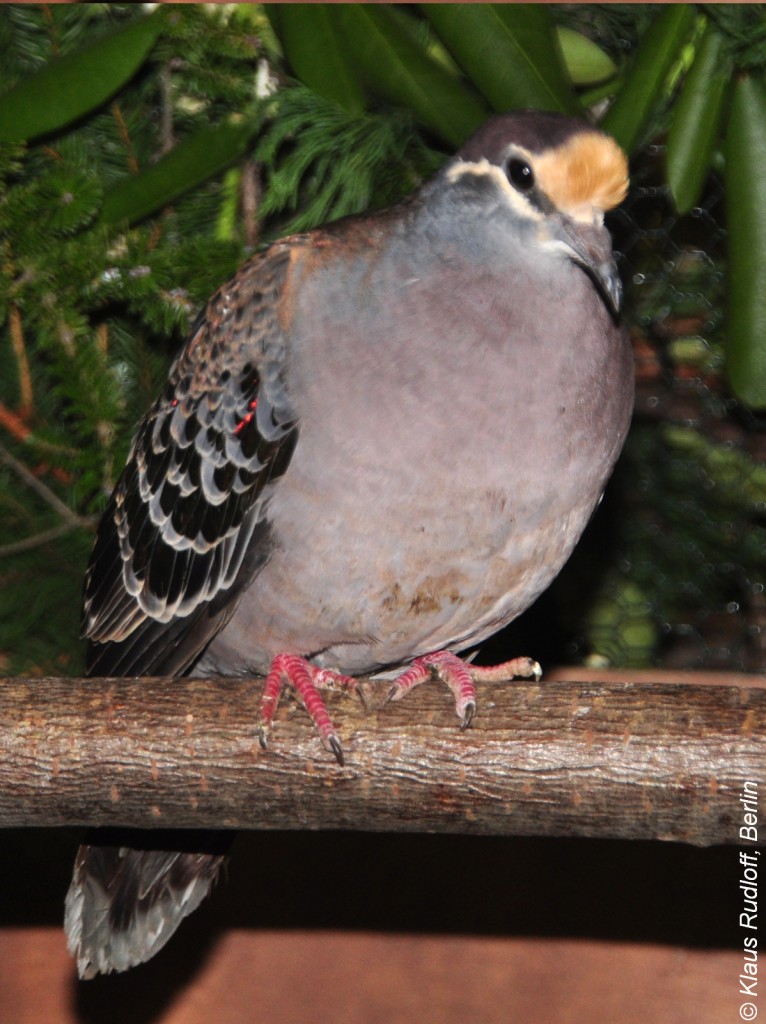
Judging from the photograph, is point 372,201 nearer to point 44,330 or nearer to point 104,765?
point 44,330

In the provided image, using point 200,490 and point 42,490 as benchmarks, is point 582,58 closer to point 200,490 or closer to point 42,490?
point 200,490

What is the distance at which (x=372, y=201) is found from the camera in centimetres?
198

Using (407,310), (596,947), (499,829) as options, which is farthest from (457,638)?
(596,947)

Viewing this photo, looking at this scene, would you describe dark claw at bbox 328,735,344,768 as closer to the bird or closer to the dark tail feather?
the bird

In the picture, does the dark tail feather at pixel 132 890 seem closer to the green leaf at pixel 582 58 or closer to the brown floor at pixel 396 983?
the brown floor at pixel 396 983

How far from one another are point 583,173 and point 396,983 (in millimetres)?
1289

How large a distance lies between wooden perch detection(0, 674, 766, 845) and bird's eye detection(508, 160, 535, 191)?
1.78 ft

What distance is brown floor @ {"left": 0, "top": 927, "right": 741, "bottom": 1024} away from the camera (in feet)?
6.19

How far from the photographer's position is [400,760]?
1.29m

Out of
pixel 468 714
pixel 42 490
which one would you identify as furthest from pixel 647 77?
pixel 42 490

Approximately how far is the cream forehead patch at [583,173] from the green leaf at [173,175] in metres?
0.68

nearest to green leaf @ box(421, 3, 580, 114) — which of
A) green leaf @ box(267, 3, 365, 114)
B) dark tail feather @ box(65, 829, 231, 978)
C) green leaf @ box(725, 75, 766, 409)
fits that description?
green leaf @ box(267, 3, 365, 114)

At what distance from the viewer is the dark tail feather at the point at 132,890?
1624 mm

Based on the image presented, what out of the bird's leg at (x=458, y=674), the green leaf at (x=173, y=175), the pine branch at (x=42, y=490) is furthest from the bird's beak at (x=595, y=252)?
the pine branch at (x=42, y=490)
